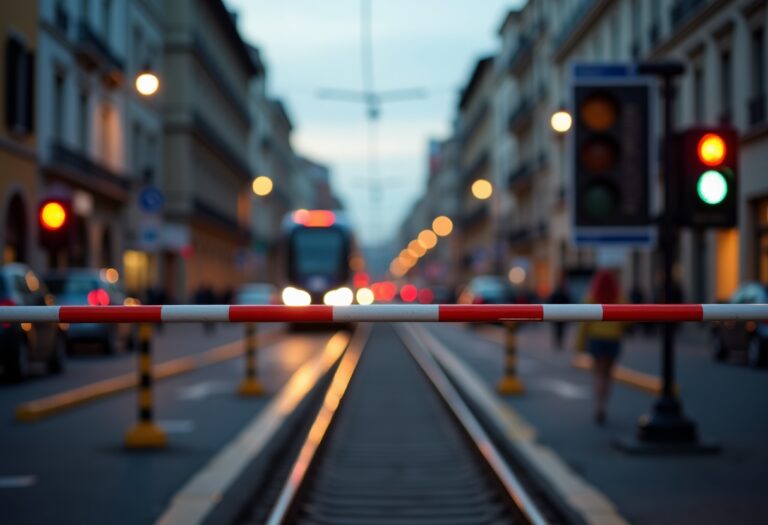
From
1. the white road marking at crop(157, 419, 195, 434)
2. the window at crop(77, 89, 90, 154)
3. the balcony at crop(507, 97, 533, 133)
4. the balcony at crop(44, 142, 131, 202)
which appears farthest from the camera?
the balcony at crop(507, 97, 533, 133)

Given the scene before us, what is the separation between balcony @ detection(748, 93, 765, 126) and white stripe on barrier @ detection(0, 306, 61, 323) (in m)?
26.6

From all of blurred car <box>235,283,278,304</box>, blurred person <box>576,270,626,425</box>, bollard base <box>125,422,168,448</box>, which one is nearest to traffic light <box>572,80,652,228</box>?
blurred person <box>576,270,626,425</box>

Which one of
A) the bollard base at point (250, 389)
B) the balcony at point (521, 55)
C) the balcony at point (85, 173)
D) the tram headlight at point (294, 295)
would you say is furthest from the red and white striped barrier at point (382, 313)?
the balcony at point (521, 55)

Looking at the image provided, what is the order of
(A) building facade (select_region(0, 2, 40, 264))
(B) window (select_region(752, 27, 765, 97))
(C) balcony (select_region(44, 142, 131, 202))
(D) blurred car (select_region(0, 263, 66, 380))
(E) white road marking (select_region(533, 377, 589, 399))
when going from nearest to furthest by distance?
1. (E) white road marking (select_region(533, 377, 589, 399))
2. (D) blurred car (select_region(0, 263, 66, 380))
3. (B) window (select_region(752, 27, 765, 97))
4. (A) building facade (select_region(0, 2, 40, 264))
5. (C) balcony (select_region(44, 142, 131, 202))

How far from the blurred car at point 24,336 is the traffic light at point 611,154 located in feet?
30.9

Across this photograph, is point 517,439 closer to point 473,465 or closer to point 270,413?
point 473,465

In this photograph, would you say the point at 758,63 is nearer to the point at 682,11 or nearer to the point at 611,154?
the point at 682,11

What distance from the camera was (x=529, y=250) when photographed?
239 ft

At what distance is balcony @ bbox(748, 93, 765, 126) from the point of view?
2999 centimetres

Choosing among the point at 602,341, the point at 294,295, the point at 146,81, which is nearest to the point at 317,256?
the point at 294,295

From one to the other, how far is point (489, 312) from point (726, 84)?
97.5ft

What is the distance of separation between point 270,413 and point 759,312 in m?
9.42

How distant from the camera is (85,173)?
38750mm

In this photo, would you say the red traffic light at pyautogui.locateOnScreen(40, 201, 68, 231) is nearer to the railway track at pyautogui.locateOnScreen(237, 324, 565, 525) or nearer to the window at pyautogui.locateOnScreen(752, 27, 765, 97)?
the railway track at pyautogui.locateOnScreen(237, 324, 565, 525)
